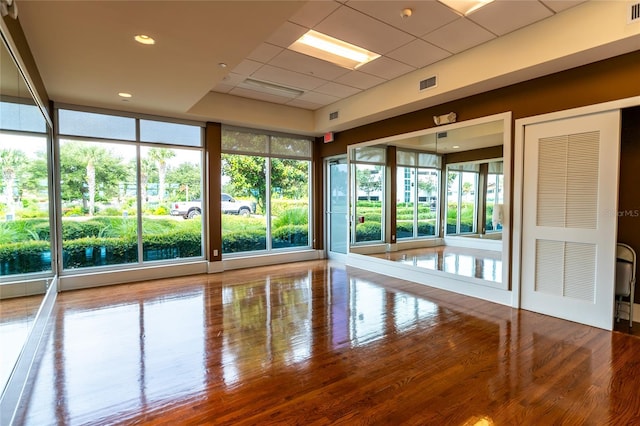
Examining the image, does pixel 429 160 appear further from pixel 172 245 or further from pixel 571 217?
pixel 172 245

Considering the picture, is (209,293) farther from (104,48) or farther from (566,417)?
(566,417)

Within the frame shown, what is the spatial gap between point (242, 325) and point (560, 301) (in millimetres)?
3790

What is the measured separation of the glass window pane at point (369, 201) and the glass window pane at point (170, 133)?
333 cm

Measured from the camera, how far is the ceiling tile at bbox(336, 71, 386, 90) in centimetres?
524

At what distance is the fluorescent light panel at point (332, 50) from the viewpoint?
166 inches

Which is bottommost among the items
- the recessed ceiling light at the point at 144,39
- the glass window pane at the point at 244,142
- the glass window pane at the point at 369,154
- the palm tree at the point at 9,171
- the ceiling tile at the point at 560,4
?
the palm tree at the point at 9,171

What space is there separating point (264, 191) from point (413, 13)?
15.9 feet

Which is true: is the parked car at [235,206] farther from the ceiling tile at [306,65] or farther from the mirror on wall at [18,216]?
the mirror on wall at [18,216]

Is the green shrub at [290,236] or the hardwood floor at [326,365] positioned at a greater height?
the green shrub at [290,236]

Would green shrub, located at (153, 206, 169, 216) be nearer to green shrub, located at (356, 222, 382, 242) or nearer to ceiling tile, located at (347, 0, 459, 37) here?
green shrub, located at (356, 222, 382, 242)

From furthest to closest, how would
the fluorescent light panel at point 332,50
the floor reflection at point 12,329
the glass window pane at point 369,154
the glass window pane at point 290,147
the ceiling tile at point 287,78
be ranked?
the glass window pane at point 290,147, the glass window pane at point 369,154, the ceiling tile at point 287,78, the fluorescent light panel at point 332,50, the floor reflection at point 12,329

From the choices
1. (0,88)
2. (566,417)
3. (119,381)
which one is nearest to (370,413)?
(566,417)

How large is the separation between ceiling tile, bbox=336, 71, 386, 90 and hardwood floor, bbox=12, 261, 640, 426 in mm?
3415

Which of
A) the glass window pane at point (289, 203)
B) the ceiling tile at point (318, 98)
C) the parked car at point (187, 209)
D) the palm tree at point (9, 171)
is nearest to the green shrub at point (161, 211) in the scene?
the parked car at point (187, 209)
